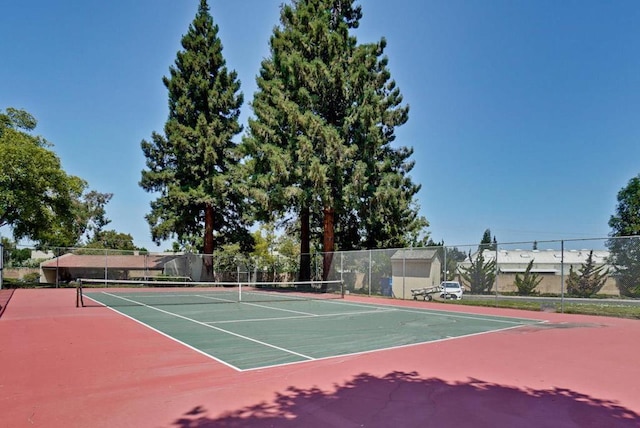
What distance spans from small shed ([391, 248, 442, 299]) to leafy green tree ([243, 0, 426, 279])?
4522 mm

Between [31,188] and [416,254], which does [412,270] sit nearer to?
[416,254]

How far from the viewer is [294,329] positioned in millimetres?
10891

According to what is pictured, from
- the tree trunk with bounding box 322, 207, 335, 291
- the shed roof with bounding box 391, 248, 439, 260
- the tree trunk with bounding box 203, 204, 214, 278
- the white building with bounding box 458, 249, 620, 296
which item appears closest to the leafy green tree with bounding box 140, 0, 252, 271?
the tree trunk with bounding box 203, 204, 214, 278

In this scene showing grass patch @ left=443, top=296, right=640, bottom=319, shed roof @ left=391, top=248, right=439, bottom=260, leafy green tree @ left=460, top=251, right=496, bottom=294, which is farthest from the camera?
shed roof @ left=391, top=248, right=439, bottom=260

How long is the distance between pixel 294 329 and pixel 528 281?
10952 mm

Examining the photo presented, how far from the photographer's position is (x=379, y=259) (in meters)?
23.5

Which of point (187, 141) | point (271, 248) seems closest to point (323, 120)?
point (187, 141)

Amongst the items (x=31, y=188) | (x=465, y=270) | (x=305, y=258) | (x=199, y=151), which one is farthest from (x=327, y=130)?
(x=31, y=188)

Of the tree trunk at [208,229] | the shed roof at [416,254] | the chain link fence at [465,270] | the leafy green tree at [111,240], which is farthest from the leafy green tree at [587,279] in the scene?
the leafy green tree at [111,240]

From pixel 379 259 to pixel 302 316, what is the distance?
408 inches

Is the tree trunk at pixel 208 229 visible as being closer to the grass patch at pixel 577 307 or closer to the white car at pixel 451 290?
the white car at pixel 451 290

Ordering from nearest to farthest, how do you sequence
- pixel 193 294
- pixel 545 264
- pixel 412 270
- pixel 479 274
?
pixel 545 264 → pixel 479 274 → pixel 412 270 → pixel 193 294

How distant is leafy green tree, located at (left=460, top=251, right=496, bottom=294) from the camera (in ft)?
60.2

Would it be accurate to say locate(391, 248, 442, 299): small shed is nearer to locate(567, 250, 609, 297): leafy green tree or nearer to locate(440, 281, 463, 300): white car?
locate(440, 281, 463, 300): white car
